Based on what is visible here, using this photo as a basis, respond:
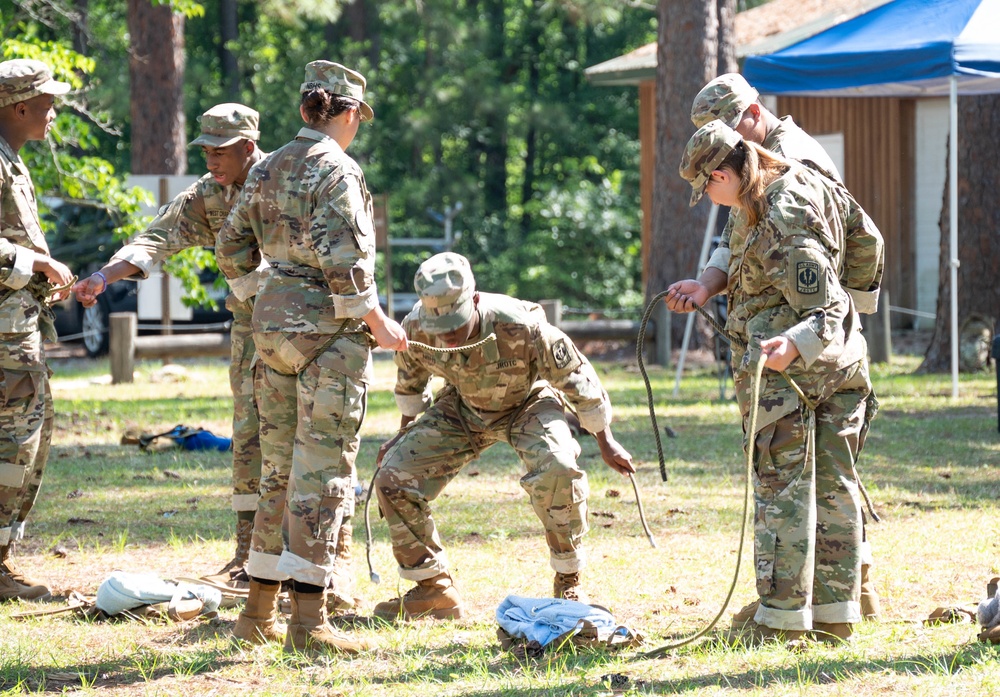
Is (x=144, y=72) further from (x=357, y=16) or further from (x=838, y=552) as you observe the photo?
(x=838, y=552)

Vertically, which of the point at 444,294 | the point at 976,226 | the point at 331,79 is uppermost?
the point at 331,79

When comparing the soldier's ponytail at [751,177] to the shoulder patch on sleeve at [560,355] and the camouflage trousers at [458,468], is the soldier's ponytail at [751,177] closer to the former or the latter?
the shoulder patch on sleeve at [560,355]

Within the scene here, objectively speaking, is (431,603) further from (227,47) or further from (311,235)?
(227,47)

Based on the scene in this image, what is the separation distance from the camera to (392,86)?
28141mm

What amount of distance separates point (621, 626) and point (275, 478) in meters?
1.38

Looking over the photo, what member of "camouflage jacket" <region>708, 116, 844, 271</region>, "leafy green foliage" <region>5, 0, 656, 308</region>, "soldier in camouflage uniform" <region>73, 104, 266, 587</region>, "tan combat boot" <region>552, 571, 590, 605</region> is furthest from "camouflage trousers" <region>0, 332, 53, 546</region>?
"leafy green foliage" <region>5, 0, 656, 308</region>

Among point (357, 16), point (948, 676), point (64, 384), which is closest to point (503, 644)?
point (948, 676)

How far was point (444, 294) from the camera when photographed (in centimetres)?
490

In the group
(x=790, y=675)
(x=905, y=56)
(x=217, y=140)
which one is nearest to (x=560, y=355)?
(x=790, y=675)

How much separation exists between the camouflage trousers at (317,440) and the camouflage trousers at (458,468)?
0.47 metres

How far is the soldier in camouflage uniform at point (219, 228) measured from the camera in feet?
17.6

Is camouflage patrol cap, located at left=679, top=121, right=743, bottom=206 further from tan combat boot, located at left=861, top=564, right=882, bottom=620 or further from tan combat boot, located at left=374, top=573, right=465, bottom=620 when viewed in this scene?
tan combat boot, located at left=374, top=573, right=465, bottom=620

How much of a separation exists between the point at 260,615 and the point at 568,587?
3.99 feet

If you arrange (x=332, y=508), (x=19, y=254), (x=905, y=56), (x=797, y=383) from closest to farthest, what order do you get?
1. (x=797, y=383)
2. (x=332, y=508)
3. (x=19, y=254)
4. (x=905, y=56)
